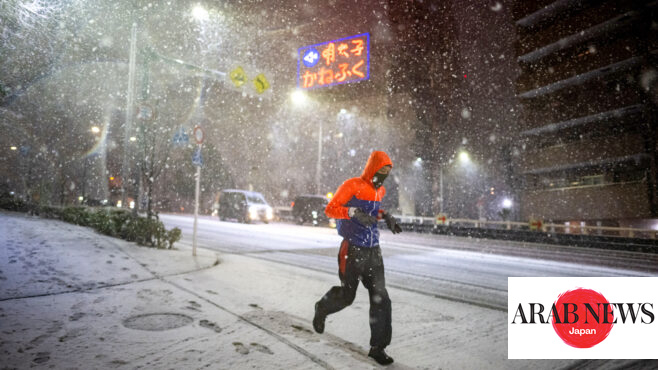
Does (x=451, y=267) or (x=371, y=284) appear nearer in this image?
(x=371, y=284)

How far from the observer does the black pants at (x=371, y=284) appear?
3217 mm

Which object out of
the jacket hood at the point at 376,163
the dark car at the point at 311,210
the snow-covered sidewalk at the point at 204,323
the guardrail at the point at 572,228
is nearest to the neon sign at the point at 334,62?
the snow-covered sidewalk at the point at 204,323

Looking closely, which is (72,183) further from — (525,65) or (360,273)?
(525,65)

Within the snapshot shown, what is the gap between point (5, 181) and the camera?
113 feet

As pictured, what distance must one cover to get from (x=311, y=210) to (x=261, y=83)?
13770mm

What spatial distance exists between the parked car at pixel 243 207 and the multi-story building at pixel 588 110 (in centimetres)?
2053

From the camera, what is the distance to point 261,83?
509 inches

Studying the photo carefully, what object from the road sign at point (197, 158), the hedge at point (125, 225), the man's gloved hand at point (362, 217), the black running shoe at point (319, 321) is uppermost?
the road sign at point (197, 158)

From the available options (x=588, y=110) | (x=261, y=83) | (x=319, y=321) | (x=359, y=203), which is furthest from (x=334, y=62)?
(x=588, y=110)

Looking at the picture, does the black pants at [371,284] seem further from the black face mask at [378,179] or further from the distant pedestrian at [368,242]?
the black face mask at [378,179]

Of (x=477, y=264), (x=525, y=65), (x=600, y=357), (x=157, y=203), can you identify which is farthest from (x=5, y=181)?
(x=525, y=65)

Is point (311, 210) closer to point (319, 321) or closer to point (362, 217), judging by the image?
point (319, 321)

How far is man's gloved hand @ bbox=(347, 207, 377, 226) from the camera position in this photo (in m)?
3.16

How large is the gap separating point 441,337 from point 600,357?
1.48 meters
